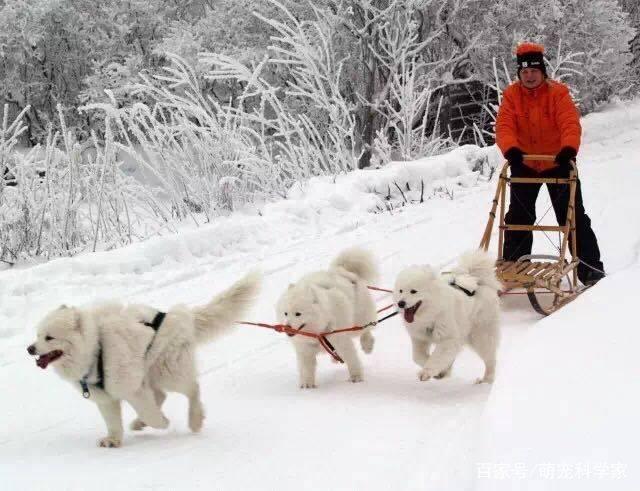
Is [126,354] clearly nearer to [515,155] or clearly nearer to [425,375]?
[425,375]

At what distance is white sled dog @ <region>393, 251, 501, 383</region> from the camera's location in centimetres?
405

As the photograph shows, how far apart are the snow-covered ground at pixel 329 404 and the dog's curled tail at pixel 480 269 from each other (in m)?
0.43

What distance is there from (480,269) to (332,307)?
36.8 inches

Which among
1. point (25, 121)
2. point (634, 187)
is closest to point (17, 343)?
point (634, 187)

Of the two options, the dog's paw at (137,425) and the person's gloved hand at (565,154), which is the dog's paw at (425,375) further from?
the person's gloved hand at (565,154)

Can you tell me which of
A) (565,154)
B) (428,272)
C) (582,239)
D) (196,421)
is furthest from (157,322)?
(582,239)

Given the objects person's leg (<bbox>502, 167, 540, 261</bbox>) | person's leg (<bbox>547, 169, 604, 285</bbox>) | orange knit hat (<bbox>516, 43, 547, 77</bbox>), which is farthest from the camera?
person's leg (<bbox>502, 167, 540, 261</bbox>)

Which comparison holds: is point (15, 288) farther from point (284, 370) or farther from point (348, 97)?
point (348, 97)

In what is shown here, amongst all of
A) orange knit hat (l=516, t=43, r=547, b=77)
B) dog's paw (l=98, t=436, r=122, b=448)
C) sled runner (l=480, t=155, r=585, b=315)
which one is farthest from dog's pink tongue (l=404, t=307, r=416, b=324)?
orange knit hat (l=516, t=43, r=547, b=77)

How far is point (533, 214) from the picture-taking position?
20.0 feet

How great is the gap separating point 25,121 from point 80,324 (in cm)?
2042

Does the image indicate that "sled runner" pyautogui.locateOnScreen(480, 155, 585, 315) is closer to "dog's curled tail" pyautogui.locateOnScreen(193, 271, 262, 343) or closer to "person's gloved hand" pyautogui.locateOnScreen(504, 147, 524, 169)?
"person's gloved hand" pyautogui.locateOnScreen(504, 147, 524, 169)

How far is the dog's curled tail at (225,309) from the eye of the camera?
12.1 feet

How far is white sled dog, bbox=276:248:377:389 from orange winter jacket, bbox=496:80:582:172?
1683mm
